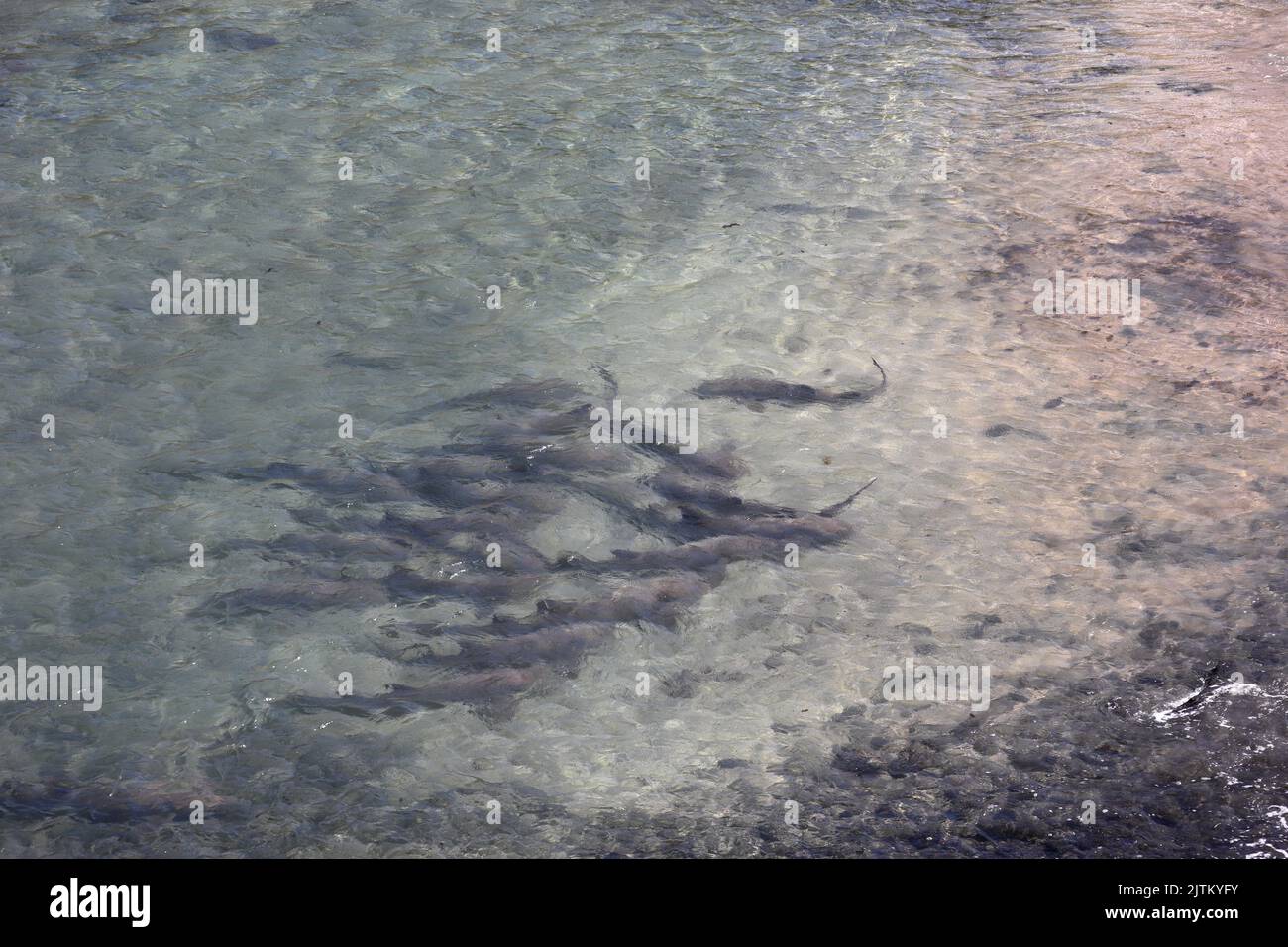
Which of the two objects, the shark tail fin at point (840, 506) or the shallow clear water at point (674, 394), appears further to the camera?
the shark tail fin at point (840, 506)

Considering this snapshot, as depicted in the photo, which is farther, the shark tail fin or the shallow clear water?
the shark tail fin

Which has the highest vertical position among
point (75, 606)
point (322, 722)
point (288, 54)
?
point (288, 54)

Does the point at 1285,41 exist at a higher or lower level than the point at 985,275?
higher

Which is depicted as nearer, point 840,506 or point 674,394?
point 840,506

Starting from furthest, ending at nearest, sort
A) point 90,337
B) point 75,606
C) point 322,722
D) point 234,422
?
point 90,337 < point 234,422 < point 75,606 < point 322,722

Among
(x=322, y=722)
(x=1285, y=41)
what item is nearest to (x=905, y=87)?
(x=1285, y=41)

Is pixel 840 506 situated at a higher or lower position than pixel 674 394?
lower

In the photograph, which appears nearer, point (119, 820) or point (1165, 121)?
point (119, 820)

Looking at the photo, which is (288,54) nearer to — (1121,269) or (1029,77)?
(1029,77)
